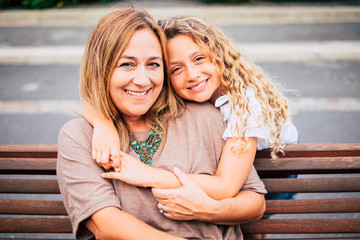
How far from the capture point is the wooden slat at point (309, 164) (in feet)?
7.14

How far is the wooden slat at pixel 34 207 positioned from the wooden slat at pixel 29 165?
21 centimetres

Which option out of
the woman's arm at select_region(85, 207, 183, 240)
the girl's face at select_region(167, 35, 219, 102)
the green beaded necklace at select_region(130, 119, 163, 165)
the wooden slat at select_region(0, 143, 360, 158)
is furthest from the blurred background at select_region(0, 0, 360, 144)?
the woman's arm at select_region(85, 207, 183, 240)

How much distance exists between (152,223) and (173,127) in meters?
0.58

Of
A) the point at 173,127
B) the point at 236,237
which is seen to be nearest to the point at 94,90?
the point at 173,127

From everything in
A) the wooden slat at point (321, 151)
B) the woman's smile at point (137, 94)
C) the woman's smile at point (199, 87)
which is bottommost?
the wooden slat at point (321, 151)

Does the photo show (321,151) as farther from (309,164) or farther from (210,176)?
(210,176)

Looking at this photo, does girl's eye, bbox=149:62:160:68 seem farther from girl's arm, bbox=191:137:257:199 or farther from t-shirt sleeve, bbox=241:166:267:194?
t-shirt sleeve, bbox=241:166:267:194

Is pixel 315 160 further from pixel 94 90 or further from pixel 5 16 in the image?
pixel 5 16

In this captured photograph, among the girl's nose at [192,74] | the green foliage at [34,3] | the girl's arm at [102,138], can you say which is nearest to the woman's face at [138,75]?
the girl's arm at [102,138]

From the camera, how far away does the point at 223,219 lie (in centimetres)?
183

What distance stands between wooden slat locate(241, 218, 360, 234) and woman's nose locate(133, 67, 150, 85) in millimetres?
1150

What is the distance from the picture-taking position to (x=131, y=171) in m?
1.79

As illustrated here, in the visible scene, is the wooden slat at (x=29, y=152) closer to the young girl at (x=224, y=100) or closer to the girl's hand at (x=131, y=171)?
the young girl at (x=224, y=100)

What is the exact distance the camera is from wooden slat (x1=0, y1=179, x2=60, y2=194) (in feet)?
7.21
